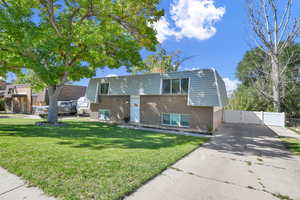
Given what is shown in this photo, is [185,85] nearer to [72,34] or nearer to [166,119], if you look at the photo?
[166,119]

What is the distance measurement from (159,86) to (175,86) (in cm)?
131

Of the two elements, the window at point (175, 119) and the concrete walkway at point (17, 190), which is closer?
the concrete walkway at point (17, 190)

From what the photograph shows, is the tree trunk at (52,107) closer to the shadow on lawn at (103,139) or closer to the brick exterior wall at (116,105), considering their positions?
the shadow on lawn at (103,139)

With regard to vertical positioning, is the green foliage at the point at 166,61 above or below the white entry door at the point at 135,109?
above

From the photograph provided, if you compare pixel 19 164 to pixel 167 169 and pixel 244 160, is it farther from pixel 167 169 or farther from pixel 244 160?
pixel 244 160

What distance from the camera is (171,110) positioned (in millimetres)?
11000

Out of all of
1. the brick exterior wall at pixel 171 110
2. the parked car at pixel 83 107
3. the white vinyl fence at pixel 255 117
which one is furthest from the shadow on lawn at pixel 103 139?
the white vinyl fence at pixel 255 117

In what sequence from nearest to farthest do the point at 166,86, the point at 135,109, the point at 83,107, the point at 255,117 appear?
the point at 166,86
the point at 135,109
the point at 255,117
the point at 83,107

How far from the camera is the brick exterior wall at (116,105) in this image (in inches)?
519

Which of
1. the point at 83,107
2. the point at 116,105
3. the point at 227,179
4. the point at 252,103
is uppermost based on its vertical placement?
the point at 252,103

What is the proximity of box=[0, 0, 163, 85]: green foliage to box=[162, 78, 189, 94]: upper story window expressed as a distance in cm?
296

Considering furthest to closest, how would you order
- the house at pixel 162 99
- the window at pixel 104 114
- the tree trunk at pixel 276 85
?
the tree trunk at pixel 276 85
the window at pixel 104 114
the house at pixel 162 99

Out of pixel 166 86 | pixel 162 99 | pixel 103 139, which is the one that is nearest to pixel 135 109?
pixel 162 99

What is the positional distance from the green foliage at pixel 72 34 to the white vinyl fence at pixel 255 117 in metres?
12.2
